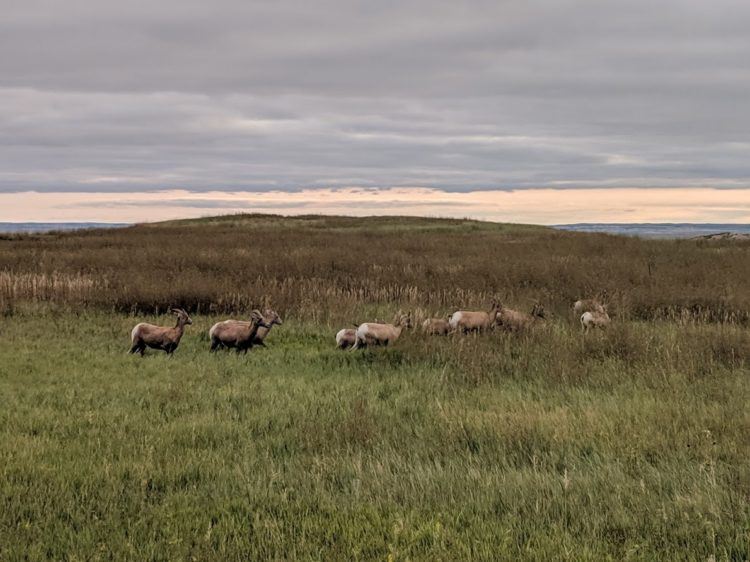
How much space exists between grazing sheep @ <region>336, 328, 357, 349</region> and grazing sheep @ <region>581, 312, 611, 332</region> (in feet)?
15.3

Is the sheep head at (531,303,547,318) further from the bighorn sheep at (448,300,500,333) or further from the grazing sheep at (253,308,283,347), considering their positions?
the grazing sheep at (253,308,283,347)

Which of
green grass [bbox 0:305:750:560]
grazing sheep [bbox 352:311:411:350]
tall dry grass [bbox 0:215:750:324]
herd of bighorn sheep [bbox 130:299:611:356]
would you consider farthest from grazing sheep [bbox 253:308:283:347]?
tall dry grass [bbox 0:215:750:324]

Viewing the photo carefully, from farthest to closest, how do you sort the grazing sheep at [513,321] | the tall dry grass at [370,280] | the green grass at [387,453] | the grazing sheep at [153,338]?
the tall dry grass at [370,280]
the grazing sheep at [513,321]
the grazing sheep at [153,338]
the green grass at [387,453]

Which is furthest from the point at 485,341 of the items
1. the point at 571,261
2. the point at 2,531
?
the point at 571,261

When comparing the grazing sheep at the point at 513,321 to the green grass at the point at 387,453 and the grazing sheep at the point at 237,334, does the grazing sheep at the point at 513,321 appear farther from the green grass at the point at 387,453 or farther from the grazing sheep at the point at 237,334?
the grazing sheep at the point at 237,334

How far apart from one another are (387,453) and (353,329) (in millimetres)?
6614

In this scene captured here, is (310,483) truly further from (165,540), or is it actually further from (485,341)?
(485,341)

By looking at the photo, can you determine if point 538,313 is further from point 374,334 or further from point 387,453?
point 387,453

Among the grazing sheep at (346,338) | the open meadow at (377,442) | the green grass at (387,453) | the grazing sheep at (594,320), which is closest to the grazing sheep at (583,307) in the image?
the open meadow at (377,442)

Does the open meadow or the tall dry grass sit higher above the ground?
the tall dry grass

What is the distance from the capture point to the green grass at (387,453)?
4430 millimetres

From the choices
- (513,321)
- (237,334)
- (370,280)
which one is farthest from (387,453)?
(370,280)

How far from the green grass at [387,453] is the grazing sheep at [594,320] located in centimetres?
173

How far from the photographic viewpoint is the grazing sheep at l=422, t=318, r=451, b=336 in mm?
12805
